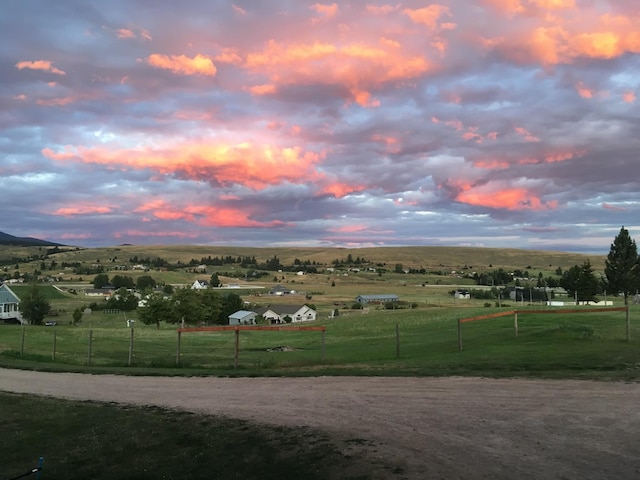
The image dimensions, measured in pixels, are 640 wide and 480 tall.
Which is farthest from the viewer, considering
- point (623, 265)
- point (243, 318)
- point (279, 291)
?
point (279, 291)

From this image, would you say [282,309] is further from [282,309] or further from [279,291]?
[279,291]

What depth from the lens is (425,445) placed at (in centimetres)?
893

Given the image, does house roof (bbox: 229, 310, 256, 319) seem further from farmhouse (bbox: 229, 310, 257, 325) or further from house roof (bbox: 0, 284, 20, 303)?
house roof (bbox: 0, 284, 20, 303)

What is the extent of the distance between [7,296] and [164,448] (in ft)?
305

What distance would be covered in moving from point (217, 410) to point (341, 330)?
138ft

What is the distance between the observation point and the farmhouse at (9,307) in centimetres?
8638

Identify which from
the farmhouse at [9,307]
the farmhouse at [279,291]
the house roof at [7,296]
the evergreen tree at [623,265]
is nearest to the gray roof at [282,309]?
the farmhouse at [279,291]

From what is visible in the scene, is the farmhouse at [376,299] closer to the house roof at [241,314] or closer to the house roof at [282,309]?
the house roof at [282,309]

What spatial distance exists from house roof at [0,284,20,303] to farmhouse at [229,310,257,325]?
119 ft

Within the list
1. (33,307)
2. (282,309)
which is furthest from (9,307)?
(282,309)

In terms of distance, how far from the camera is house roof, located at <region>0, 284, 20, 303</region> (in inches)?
3408

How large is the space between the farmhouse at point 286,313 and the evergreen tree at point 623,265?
164 ft

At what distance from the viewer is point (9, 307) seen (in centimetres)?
8738

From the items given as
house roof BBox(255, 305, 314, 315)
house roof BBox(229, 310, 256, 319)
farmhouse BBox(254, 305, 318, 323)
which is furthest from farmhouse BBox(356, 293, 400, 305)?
house roof BBox(229, 310, 256, 319)
